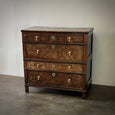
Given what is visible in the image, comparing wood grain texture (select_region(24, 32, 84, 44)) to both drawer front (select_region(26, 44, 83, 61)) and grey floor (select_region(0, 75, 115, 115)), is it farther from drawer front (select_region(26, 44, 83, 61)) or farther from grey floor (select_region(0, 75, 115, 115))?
grey floor (select_region(0, 75, 115, 115))

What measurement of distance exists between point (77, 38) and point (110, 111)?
101 centimetres

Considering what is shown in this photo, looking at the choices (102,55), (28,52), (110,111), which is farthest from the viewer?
(102,55)

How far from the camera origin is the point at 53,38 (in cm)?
264

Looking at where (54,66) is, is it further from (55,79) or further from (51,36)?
(51,36)

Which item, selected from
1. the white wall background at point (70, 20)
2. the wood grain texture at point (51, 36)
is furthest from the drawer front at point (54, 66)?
the white wall background at point (70, 20)

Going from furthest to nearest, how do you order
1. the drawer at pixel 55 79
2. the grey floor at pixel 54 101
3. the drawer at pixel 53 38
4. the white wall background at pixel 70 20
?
the white wall background at pixel 70 20 < the drawer at pixel 55 79 < the drawer at pixel 53 38 < the grey floor at pixel 54 101

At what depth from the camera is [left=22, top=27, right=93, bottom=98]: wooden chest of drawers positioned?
259 cm

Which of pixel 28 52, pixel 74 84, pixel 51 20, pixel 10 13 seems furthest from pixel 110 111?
pixel 10 13

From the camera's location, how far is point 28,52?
279 cm

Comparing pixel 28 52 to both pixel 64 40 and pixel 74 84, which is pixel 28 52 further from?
pixel 74 84

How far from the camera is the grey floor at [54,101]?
2391 mm

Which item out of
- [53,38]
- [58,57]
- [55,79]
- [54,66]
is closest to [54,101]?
[55,79]

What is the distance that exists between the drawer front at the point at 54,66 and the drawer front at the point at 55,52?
8 centimetres

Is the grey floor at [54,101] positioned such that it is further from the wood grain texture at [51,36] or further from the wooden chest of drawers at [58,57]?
the wood grain texture at [51,36]
